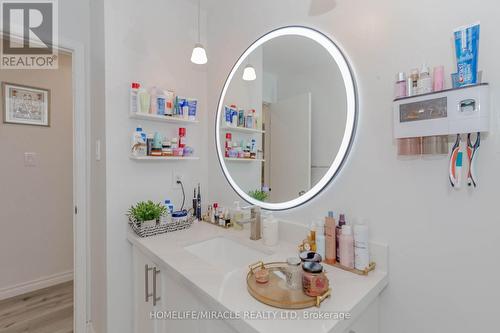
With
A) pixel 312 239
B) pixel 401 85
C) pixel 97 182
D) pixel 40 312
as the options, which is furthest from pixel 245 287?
pixel 40 312

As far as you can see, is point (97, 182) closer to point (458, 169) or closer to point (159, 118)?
point (159, 118)

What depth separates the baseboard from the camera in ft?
6.97

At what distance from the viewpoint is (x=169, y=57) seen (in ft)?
5.41

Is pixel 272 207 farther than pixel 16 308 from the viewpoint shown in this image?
No

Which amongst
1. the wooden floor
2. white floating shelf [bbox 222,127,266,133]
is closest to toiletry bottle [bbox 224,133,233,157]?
white floating shelf [bbox 222,127,266,133]

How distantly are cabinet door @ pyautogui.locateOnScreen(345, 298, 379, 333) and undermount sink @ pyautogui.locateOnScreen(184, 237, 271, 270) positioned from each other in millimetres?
541

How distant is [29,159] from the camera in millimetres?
2252

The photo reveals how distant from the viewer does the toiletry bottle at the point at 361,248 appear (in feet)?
2.98

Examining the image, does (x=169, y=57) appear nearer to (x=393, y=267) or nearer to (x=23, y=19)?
(x=23, y=19)

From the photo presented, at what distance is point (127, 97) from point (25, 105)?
1.56 m

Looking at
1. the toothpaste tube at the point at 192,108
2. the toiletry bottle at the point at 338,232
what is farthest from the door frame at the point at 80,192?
the toiletry bottle at the point at 338,232

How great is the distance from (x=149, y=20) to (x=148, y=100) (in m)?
0.57

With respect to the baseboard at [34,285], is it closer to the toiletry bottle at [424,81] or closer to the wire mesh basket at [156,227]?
the wire mesh basket at [156,227]

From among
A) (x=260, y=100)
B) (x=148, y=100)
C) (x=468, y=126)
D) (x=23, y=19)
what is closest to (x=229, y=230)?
(x=260, y=100)
